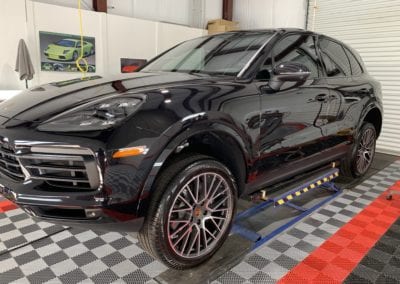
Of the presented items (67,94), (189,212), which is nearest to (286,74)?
(189,212)

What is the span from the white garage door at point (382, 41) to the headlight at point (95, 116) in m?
5.18

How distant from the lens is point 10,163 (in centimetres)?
149

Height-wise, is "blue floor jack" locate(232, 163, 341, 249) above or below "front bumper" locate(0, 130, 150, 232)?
below

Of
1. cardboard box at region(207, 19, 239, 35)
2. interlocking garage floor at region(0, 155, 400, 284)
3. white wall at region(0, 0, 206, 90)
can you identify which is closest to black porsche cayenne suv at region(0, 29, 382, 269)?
interlocking garage floor at region(0, 155, 400, 284)

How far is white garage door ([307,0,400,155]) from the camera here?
17.0 ft

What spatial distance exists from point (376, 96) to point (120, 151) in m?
2.93

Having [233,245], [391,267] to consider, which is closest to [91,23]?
[233,245]

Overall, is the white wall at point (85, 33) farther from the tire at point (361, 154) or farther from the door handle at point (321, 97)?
the tire at point (361, 154)

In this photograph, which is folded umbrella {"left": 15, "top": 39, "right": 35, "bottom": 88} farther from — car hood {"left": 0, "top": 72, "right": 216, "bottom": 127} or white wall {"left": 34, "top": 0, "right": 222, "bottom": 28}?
car hood {"left": 0, "top": 72, "right": 216, "bottom": 127}

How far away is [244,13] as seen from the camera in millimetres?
8414

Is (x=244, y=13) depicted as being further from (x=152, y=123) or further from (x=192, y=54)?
(x=152, y=123)

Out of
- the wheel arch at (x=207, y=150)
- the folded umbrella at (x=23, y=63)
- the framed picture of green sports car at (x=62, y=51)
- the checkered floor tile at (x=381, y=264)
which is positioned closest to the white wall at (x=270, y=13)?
the framed picture of green sports car at (x=62, y=51)

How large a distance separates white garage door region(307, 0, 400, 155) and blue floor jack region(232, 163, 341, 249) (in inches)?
119

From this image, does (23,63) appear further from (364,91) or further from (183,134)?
(364,91)
